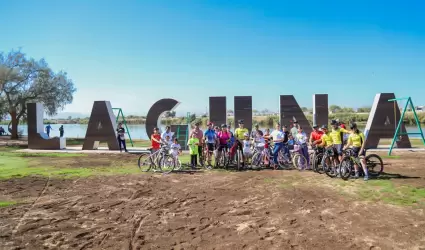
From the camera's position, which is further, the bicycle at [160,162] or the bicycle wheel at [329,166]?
the bicycle at [160,162]

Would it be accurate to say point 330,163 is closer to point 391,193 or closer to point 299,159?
point 299,159

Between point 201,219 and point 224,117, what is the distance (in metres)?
13.1

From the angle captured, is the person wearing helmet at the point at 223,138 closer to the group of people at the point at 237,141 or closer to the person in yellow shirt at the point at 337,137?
the group of people at the point at 237,141

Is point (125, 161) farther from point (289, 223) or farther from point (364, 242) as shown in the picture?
point (364, 242)

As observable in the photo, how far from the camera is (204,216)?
6.16m

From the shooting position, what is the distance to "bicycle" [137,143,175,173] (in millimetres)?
11359

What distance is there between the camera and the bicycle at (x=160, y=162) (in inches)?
447

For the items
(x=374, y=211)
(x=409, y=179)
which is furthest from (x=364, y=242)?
(x=409, y=179)

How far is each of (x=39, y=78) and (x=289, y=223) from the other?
30.2 metres

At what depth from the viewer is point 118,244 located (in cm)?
482

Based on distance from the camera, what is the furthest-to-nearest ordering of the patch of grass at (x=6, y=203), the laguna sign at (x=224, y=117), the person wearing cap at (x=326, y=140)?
the laguna sign at (x=224, y=117), the person wearing cap at (x=326, y=140), the patch of grass at (x=6, y=203)

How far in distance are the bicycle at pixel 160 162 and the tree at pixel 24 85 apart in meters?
22.0

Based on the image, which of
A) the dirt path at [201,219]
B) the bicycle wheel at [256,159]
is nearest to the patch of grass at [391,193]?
the dirt path at [201,219]

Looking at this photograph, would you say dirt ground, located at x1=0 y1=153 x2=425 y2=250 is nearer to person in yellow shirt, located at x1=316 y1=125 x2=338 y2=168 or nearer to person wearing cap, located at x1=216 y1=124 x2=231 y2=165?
person in yellow shirt, located at x1=316 y1=125 x2=338 y2=168
